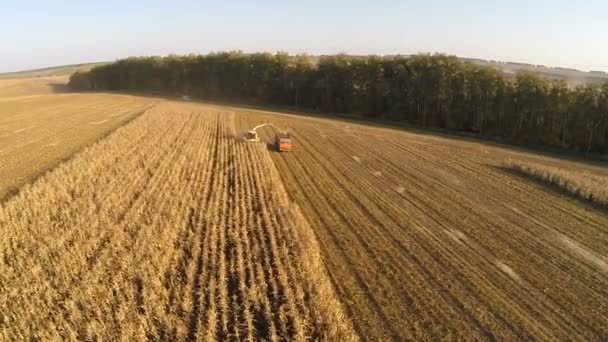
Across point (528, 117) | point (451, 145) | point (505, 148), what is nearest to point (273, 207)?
point (451, 145)

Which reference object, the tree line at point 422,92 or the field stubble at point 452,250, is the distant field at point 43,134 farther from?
the tree line at point 422,92

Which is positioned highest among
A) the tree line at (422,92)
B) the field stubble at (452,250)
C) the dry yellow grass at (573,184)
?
the tree line at (422,92)

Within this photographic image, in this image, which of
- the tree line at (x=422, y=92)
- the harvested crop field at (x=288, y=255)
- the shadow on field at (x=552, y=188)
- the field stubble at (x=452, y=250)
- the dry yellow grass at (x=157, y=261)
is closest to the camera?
the dry yellow grass at (x=157, y=261)

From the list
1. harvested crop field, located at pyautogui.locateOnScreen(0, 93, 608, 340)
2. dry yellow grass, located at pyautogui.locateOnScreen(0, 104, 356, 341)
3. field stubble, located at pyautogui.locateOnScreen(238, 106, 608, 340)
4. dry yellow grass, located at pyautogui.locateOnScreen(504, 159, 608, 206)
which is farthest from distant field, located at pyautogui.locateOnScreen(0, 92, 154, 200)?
dry yellow grass, located at pyautogui.locateOnScreen(504, 159, 608, 206)

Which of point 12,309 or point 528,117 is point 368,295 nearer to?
point 12,309

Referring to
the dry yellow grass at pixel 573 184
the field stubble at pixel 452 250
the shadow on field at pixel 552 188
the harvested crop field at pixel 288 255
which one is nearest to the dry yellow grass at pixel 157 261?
the harvested crop field at pixel 288 255

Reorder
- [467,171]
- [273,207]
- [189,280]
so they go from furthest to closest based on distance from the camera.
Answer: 1. [467,171]
2. [273,207]
3. [189,280]
